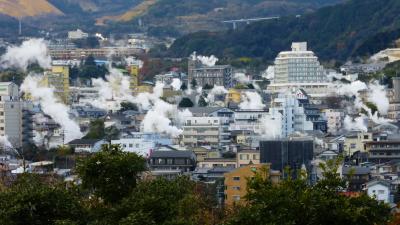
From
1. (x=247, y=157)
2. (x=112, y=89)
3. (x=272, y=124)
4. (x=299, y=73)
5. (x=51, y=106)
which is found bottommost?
(x=247, y=157)

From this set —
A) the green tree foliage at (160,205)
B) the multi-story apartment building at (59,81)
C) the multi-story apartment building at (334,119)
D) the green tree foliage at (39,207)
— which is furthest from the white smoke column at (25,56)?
the green tree foliage at (39,207)

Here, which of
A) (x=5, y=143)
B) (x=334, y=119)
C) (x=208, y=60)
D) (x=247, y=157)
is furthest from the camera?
(x=208, y=60)

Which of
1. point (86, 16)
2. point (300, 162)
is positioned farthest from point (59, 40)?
point (300, 162)

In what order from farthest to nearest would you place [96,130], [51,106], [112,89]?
1. [112,89]
2. [51,106]
3. [96,130]

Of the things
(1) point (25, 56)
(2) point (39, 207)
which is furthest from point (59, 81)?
(2) point (39, 207)

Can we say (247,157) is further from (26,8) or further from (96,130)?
(26,8)

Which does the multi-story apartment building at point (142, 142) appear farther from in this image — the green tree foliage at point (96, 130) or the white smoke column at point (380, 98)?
the white smoke column at point (380, 98)

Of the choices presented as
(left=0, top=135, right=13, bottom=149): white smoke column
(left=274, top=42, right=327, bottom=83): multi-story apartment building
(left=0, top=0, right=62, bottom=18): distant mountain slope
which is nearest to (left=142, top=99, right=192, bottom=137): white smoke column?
(left=0, top=135, right=13, bottom=149): white smoke column
